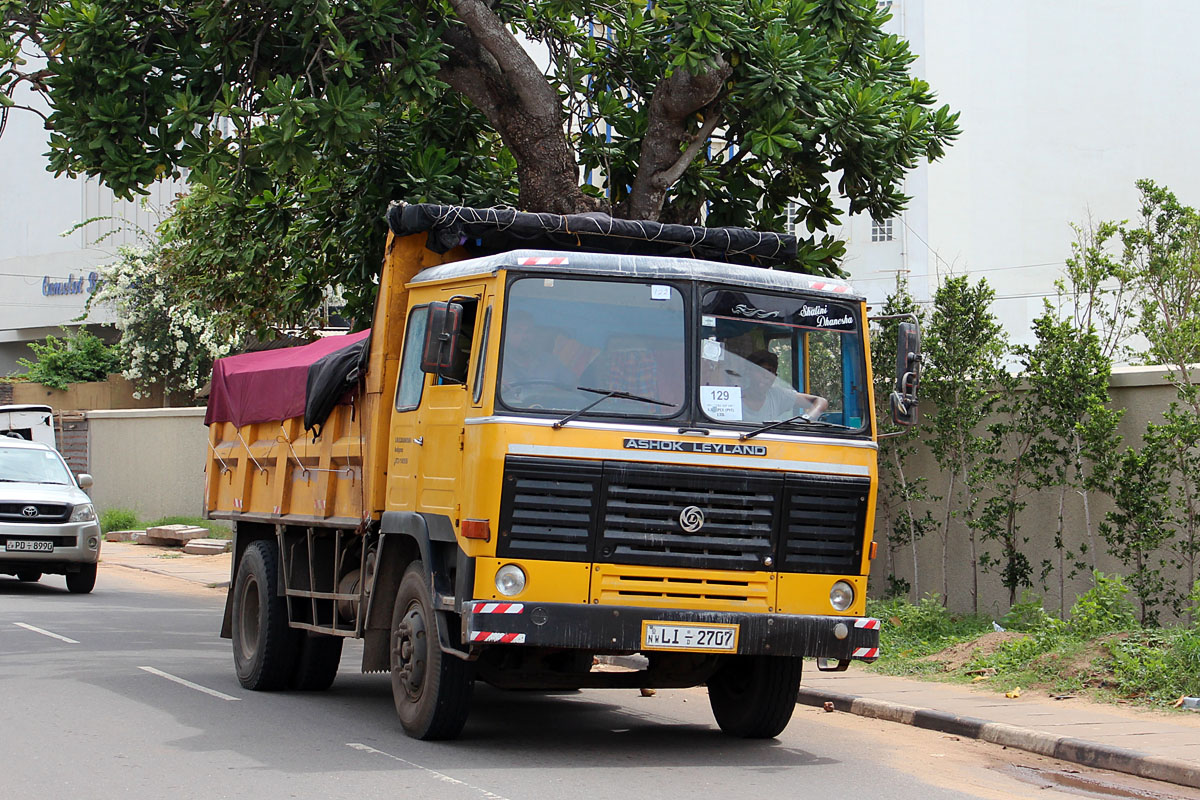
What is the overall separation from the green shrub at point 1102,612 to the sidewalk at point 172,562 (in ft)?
45.5

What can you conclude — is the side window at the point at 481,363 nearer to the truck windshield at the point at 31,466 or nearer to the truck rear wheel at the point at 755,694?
the truck rear wheel at the point at 755,694

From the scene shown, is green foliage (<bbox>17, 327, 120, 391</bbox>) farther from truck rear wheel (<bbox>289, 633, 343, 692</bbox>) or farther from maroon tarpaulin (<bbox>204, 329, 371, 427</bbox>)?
truck rear wheel (<bbox>289, 633, 343, 692</bbox>)

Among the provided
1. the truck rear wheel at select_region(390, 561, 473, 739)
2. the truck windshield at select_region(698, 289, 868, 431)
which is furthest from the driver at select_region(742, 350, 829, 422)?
the truck rear wheel at select_region(390, 561, 473, 739)

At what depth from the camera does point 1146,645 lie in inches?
429

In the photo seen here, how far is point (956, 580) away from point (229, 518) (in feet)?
22.8

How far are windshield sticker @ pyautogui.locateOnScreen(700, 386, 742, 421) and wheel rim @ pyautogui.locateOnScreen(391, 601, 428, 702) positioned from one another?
206 centimetres

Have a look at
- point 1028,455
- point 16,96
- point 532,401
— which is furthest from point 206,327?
point 532,401

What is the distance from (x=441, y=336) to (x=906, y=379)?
277 cm

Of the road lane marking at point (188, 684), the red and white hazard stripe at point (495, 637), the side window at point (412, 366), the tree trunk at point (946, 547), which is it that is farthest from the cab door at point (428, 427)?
the tree trunk at point (946, 547)

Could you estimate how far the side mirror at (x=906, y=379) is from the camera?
8.49 meters

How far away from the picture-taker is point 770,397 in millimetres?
8344

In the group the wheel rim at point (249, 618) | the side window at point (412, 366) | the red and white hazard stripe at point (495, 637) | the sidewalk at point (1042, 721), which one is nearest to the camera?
the red and white hazard stripe at point (495, 637)

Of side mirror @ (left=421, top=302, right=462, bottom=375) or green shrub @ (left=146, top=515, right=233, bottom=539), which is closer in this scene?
side mirror @ (left=421, top=302, right=462, bottom=375)

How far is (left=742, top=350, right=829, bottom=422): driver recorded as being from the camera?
827cm
